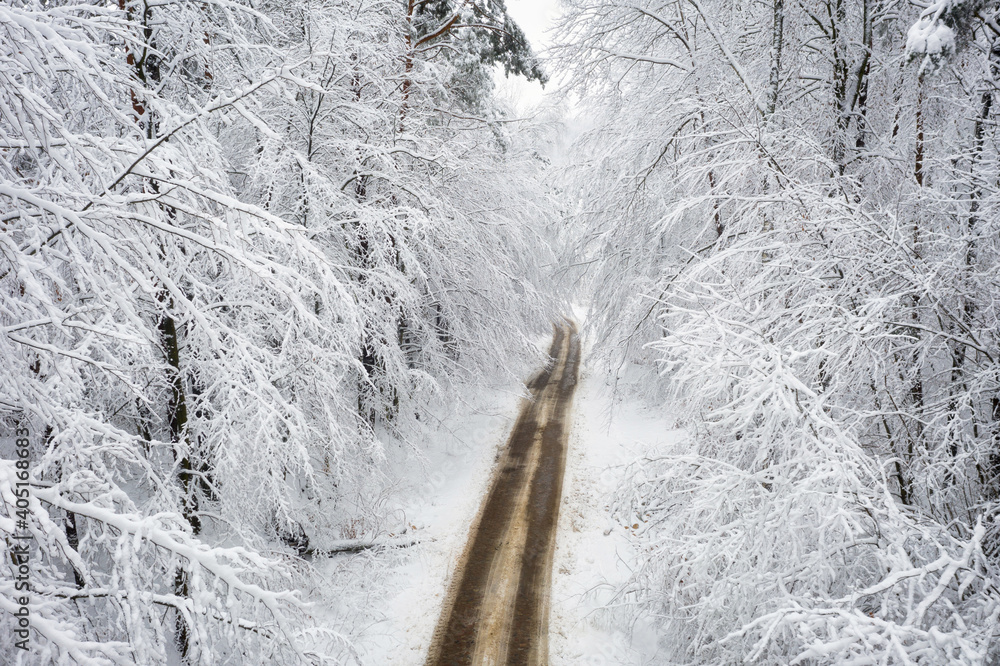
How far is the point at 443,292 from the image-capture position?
12.0m

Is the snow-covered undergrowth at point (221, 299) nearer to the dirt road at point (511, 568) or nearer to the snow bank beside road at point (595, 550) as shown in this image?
the dirt road at point (511, 568)

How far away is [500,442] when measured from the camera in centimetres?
1407

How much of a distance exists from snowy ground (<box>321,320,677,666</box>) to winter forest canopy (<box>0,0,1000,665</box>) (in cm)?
48

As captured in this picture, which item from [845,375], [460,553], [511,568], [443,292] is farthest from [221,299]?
[845,375]

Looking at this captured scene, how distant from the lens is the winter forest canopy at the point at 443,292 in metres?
2.74

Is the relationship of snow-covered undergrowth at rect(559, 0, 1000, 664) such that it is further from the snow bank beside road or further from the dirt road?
the dirt road

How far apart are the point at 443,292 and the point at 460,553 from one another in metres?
6.12

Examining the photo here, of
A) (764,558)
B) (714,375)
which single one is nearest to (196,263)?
(714,375)

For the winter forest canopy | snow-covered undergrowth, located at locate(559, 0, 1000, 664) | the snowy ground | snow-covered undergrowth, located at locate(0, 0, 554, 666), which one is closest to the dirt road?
the snowy ground

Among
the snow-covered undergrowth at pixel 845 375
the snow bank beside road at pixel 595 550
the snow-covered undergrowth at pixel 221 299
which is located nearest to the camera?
the snow-covered undergrowth at pixel 221 299

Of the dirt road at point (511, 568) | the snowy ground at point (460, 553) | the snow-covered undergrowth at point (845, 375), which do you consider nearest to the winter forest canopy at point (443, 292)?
the snow-covered undergrowth at point (845, 375)

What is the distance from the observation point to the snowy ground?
23.3 feet

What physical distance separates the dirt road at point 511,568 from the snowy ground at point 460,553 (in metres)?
0.24

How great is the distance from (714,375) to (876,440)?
2356mm
